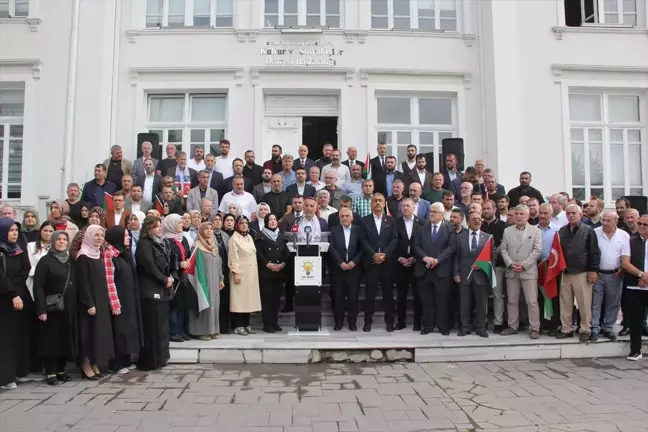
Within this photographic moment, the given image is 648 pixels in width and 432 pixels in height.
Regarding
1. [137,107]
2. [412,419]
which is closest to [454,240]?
[412,419]

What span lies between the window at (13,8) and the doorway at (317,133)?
277 inches

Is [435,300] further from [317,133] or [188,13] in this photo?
[188,13]

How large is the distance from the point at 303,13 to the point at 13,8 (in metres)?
6.82

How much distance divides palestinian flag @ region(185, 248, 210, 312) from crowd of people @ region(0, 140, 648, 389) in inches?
0.6

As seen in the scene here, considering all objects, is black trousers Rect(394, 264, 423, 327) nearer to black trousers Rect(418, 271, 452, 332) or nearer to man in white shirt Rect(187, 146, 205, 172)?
black trousers Rect(418, 271, 452, 332)

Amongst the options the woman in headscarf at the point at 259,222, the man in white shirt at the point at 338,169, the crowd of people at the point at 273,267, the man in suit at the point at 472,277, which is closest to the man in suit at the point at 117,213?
the crowd of people at the point at 273,267

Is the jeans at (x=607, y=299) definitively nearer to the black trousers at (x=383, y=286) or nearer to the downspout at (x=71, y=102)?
the black trousers at (x=383, y=286)

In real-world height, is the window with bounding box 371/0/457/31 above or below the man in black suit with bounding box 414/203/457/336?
above

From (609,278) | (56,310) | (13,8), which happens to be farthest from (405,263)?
(13,8)

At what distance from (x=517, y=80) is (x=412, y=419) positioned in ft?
31.6

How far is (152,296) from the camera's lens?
21.0 feet

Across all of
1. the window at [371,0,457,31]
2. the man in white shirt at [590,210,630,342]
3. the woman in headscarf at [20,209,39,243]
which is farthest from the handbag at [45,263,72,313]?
the window at [371,0,457,31]

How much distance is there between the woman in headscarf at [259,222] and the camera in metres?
7.91

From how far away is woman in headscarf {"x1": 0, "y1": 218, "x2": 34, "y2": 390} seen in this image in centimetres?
553
